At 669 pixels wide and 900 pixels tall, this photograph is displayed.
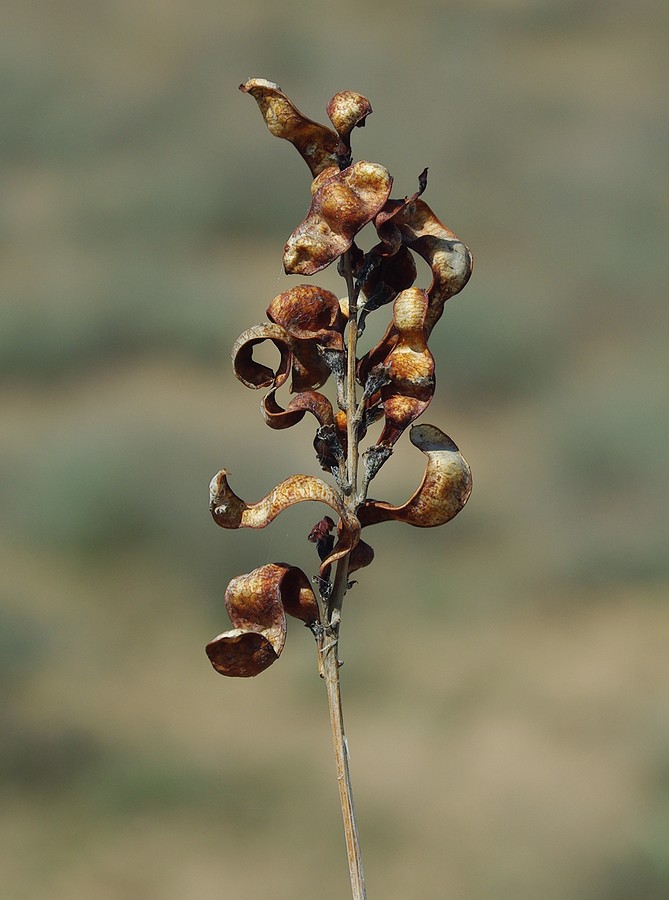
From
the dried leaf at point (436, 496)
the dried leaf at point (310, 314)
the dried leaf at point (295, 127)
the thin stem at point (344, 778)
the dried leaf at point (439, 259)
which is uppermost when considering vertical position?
the dried leaf at point (295, 127)

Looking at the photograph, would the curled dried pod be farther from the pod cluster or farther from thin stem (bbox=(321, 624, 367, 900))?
thin stem (bbox=(321, 624, 367, 900))

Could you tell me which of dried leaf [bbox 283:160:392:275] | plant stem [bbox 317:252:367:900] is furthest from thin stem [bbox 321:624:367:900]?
dried leaf [bbox 283:160:392:275]

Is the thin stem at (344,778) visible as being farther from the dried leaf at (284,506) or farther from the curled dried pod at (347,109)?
the curled dried pod at (347,109)

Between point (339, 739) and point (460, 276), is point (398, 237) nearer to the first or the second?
point (460, 276)

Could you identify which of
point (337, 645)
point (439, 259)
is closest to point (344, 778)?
point (337, 645)

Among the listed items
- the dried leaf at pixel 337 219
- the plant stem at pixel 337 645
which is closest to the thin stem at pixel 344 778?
the plant stem at pixel 337 645

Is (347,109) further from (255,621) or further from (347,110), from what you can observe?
(255,621)
